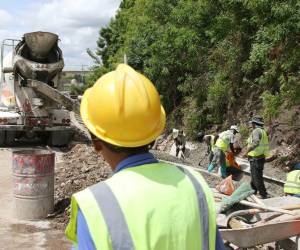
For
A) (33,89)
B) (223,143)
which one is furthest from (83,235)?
(33,89)

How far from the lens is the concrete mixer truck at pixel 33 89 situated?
50.6 feet

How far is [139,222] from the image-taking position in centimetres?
170

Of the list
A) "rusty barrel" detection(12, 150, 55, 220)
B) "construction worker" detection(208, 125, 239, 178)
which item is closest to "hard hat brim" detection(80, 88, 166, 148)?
"rusty barrel" detection(12, 150, 55, 220)

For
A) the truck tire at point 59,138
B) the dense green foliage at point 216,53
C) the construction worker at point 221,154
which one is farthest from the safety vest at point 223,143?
the truck tire at point 59,138

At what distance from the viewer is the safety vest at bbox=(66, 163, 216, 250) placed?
1.66 metres

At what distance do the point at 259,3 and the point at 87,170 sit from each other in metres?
5.83

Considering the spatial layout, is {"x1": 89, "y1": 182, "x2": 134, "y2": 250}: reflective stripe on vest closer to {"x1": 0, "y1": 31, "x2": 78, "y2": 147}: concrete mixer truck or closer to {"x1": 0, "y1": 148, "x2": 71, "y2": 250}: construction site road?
{"x1": 0, "y1": 148, "x2": 71, "y2": 250}: construction site road

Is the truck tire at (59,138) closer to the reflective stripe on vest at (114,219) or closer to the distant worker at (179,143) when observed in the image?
the distant worker at (179,143)

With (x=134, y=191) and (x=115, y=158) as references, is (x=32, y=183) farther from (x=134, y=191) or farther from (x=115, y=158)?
(x=134, y=191)

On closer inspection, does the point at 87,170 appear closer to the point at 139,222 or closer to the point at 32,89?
the point at 32,89

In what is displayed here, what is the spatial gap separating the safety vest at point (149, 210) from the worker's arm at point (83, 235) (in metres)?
0.02

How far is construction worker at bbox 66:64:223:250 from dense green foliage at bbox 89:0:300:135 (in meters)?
10.4

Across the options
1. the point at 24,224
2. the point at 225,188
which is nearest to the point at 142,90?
the point at 225,188

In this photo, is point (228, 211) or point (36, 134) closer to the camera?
point (228, 211)
